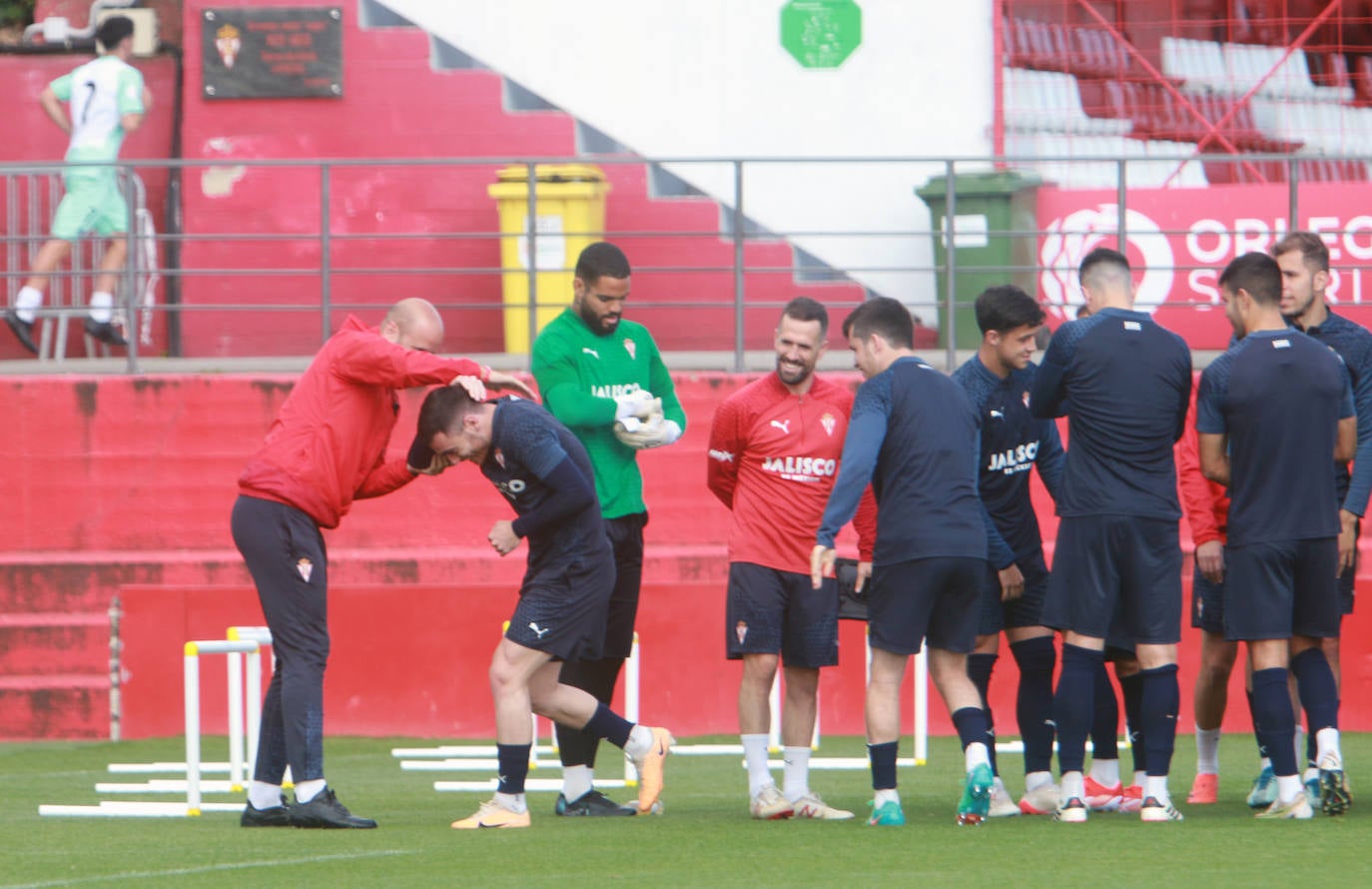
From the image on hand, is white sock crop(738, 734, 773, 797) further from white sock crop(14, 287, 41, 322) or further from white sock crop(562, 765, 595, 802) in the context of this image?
white sock crop(14, 287, 41, 322)

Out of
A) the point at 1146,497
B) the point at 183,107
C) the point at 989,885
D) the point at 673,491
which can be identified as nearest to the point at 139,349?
the point at 183,107

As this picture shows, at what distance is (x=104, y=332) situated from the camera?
1275cm

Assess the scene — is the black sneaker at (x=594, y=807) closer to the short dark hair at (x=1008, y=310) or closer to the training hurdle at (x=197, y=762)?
the training hurdle at (x=197, y=762)

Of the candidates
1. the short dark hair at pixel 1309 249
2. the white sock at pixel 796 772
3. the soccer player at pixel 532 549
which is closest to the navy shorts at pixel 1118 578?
the white sock at pixel 796 772

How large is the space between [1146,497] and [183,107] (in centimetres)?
1015

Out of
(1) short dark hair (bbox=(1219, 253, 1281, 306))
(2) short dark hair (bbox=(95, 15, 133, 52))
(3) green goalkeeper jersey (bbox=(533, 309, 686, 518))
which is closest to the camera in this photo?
(1) short dark hair (bbox=(1219, 253, 1281, 306))

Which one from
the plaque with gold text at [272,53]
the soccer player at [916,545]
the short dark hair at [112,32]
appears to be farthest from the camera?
the plaque with gold text at [272,53]

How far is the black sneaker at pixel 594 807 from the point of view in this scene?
293 inches

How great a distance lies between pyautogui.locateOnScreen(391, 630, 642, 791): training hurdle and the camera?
28.8ft

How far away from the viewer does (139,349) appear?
14.2 meters

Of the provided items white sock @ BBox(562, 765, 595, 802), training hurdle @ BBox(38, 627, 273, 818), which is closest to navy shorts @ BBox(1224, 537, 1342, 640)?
white sock @ BBox(562, 765, 595, 802)

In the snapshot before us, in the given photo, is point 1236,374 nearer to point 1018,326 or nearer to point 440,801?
point 1018,326

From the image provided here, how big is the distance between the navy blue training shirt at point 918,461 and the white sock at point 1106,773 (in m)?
1.18

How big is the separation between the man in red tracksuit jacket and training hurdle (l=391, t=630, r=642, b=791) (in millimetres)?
1190
